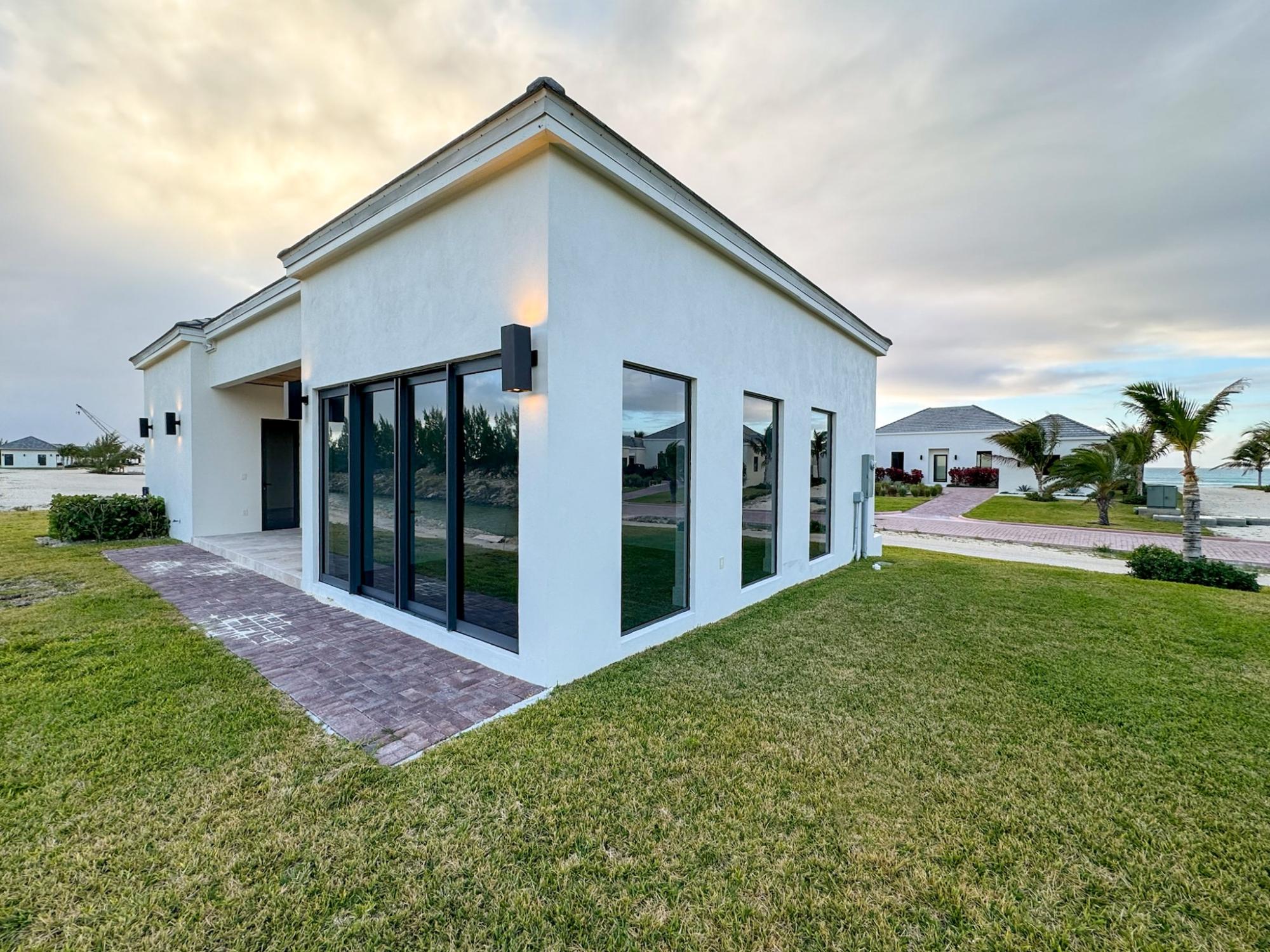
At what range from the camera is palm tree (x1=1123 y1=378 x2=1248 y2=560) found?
9.45m

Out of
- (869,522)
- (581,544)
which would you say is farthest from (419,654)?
(869,522)

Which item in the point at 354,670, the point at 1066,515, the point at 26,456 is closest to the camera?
the point at 354,670

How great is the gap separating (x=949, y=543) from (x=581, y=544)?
539 inches

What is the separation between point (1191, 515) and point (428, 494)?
532 inches

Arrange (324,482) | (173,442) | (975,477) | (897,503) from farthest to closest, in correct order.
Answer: (975,477), (897,503), (173,442), (324,482)

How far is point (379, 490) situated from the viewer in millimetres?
6066

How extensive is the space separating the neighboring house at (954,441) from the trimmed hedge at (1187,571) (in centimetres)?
2563

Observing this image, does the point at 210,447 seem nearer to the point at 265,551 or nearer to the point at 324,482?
the point at 265,551

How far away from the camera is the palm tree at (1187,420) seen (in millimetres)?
9453

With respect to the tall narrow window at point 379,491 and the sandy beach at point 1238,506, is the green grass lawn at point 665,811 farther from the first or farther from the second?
the sandy beach at point 1238,506

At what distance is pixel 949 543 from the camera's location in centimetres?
1436

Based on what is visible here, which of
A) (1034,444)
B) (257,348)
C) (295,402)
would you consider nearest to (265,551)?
(257,348)

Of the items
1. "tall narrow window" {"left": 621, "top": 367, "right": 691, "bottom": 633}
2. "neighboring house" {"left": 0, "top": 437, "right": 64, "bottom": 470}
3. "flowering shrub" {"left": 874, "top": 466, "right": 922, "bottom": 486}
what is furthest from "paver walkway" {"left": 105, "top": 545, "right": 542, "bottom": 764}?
"neighboring house" {"left": 0, "top": 437, "right": 64, "bottom": 470}

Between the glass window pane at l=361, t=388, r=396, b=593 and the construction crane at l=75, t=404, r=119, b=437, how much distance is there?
3809 cm
